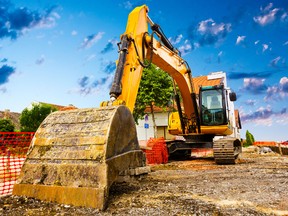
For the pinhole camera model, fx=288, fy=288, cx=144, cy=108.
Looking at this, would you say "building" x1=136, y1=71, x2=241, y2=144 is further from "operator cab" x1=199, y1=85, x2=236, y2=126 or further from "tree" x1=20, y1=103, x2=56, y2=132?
"operator cab" x1=199, y1=85, x2=236, y2=126

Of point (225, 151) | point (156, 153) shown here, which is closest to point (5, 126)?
point (156, 153)

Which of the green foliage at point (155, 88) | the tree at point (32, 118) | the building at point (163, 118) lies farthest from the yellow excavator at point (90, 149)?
the tree at point (32, 118)

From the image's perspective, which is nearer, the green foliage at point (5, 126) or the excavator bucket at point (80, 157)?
the excavator bucket at point (80, 157)

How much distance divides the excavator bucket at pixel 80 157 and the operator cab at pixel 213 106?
6.16 m

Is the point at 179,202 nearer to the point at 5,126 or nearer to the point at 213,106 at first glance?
the point at 213,106

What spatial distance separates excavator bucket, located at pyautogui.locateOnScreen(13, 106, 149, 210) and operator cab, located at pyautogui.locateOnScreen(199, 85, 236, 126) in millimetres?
6162

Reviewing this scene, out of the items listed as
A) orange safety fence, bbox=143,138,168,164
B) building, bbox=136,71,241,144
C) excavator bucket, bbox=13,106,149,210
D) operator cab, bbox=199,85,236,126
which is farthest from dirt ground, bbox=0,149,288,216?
building, bbox=136,71,241,144

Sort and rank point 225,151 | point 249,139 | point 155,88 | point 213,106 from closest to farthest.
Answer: point 225,151
point 213,106
point 155,88
point 249,139

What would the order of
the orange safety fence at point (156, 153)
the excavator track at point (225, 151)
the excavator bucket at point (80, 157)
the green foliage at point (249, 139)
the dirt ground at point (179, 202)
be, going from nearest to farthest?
the dirt ground at point (179, 202), the excavator bucket at point (80, 157), the excavator track at point (225, 151), the orange safety fence at point (156, 153), the green foliage at point (249, 139)

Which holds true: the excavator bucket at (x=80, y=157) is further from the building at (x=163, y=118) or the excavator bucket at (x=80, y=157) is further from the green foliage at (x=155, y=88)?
the building at (x=163, y=118)

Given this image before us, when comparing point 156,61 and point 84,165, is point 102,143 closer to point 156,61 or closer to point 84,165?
point 84,165

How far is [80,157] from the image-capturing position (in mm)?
3568

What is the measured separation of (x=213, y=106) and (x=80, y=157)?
732 cm

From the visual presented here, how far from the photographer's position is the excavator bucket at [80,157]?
3.31 metres
